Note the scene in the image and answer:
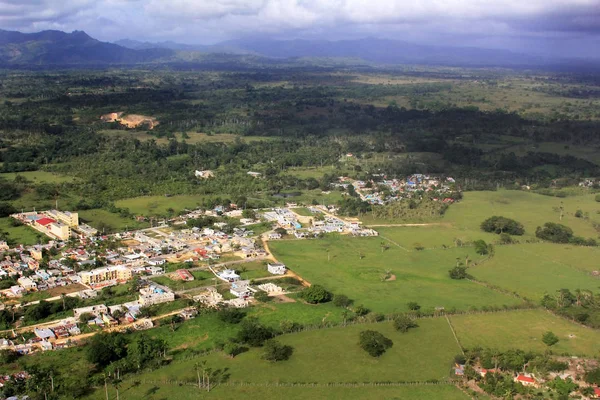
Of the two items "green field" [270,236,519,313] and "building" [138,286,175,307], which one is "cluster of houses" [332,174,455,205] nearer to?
"green field" [270,236,519,313]

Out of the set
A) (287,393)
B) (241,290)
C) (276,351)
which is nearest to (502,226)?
(241,290)

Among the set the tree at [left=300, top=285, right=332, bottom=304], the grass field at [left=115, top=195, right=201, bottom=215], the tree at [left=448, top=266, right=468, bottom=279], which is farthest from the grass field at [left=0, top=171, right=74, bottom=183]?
the tree at [left=448, top=266, right=468, bottom=279]

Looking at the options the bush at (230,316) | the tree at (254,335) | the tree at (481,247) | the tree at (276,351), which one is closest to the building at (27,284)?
the bush at (230,316)

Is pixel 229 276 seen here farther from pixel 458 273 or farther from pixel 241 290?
pixel 458 273

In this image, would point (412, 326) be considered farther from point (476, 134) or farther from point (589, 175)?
point (476, 134)

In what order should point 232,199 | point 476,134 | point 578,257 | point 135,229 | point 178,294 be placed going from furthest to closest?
point 476,134
point 232,199
point 135,229
point 578,257
point 178,294

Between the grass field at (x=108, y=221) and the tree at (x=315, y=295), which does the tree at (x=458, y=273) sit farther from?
the grass field at (x=108, y=221)

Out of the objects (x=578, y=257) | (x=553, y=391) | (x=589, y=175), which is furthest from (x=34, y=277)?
(x=589, y=175)
